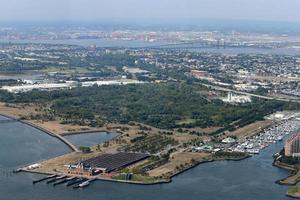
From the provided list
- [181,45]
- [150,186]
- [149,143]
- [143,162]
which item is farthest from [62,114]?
[181,45]

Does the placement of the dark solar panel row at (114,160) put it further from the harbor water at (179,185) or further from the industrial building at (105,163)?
the harbor water at (179,185)

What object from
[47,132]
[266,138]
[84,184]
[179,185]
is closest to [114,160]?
[84,184]

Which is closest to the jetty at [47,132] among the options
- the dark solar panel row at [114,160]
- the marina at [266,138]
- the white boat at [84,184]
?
the dark solar panel row at [114,160]

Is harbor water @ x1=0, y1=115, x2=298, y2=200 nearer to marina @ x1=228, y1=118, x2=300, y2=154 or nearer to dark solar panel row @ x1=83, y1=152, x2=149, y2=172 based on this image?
marina @ x1=228, y1=118, x2=300, y2=154

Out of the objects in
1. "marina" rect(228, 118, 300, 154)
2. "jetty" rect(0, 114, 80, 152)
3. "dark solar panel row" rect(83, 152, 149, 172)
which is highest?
"dark solar panel row" rect(83, 152, 149, 172)

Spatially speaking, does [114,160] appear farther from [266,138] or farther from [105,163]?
[266,138]

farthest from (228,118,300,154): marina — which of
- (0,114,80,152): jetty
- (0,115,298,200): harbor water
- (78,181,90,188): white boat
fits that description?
(78,181,90,188): white boat

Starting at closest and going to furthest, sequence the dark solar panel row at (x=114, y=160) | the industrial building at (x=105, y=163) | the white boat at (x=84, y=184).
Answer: the white boat at (x=84, y=184) < the industrial building at (x=105, y=163) < the dark solar panel row at (x=114, y=160)

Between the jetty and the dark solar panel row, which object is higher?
the dark solar panel row

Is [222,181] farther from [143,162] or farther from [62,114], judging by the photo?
[62,114]

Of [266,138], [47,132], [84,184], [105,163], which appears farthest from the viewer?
[47,132]
